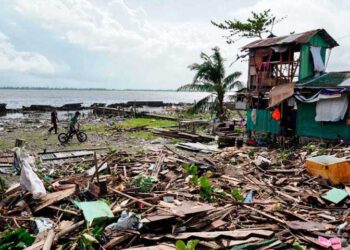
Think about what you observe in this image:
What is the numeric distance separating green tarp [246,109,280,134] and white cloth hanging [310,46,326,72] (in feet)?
12.6

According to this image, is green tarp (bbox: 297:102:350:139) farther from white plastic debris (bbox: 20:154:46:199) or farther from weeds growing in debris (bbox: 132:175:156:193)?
white plastic debris (bbox: 20:154:46:199)

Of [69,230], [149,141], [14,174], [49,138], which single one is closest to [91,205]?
[69,230]

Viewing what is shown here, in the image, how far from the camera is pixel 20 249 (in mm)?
6449

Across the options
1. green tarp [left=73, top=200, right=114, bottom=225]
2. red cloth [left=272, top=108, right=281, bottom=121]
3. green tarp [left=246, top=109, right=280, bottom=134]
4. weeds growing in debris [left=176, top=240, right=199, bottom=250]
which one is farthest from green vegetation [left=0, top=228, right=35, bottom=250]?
green tarp [left=246, top=109, right=280, bottom=134]

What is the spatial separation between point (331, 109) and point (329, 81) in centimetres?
222

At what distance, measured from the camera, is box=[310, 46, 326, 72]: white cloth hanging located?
66.5ft

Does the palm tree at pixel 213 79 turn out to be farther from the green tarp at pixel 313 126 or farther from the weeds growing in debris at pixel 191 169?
the weeds growing in debris at pixel 191 169

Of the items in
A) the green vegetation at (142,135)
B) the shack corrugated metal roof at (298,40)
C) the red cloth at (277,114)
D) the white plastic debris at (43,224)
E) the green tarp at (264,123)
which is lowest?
Answer: the green vegetation at (142,135)

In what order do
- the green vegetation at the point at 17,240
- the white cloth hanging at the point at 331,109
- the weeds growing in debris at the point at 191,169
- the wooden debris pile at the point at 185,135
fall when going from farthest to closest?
1. the wooden debris pile at the point at 185,135
2. the white cloth hanging at the point at 331,109
3. the weeds growing in debris at the point at 191,169
4. the green vegetation at the point at 17,240

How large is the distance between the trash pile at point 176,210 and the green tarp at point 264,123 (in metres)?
8.66

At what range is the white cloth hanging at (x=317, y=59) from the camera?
20266 mm

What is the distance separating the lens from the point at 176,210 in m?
7.59

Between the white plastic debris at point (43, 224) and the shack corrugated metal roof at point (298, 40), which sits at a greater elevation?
the shack corrugated metal roof at point (298, 40)

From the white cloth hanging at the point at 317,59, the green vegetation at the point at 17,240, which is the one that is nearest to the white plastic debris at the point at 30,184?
the green vegetation at the point at 17,240
